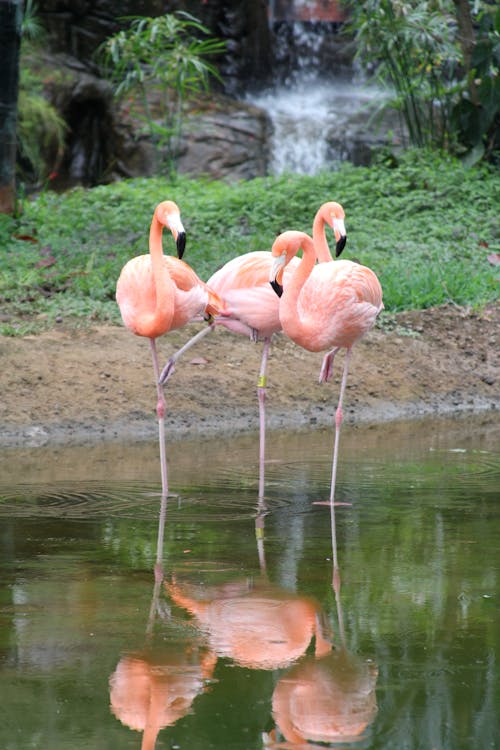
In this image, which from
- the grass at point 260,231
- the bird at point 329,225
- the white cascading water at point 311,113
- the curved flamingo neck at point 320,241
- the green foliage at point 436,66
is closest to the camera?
the bird at point 329,225

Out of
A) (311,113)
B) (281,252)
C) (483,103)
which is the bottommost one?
(311,113)

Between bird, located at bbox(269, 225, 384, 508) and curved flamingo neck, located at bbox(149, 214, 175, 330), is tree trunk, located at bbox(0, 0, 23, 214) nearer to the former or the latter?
curved flamingo neck, located at bbox(149, 214, 175, 330)

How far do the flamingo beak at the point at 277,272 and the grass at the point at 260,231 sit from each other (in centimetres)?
284

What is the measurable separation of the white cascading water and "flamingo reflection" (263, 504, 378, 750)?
11.2m

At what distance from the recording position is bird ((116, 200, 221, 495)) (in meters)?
5.07

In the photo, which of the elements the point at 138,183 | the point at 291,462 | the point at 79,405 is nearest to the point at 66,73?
the point at 138,183

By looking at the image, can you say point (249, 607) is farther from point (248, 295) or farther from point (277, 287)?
point (248, 295)

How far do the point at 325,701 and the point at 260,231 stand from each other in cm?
766

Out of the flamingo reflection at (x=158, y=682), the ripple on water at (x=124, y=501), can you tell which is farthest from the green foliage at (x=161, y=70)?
the flamingo reflection at (x=158, y=682)

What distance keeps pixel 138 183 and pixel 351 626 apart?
9.46 meters

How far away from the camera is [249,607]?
131 inches

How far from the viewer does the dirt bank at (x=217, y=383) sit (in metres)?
6.46

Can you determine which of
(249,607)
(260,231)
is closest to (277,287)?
(249,607)

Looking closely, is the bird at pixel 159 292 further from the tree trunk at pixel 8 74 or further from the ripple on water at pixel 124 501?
the tree trunk at pixel 8 74
